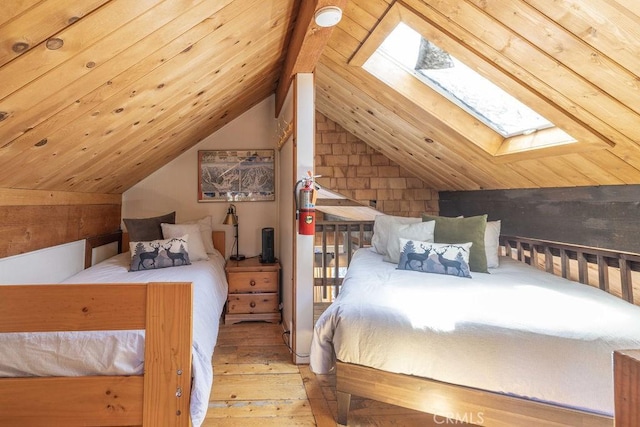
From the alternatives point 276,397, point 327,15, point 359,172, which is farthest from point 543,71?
point 276,397

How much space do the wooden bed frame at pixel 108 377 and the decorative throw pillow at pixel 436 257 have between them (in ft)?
5.05

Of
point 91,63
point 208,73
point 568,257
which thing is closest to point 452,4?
point 208,73

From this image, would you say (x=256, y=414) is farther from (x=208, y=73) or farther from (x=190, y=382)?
(x=208, y=73)

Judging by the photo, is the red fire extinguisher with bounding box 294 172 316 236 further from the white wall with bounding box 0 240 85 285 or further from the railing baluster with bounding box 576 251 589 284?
the railing baluster with bounding box 576 251 589 284

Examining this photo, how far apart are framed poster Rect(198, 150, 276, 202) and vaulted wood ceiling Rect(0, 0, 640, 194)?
0.77m

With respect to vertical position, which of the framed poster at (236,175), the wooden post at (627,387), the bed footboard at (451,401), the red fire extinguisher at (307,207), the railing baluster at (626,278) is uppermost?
the framed poster at (236,175)

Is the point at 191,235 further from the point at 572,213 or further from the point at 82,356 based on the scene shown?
the point at 572,213

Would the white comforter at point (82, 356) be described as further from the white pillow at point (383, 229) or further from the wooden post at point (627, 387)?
the white pillow at point (383, 229)

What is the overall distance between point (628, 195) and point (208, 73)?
2722 mm

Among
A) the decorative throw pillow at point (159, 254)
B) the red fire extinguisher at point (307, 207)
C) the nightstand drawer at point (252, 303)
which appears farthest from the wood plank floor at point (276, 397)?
the red fire extinguisher at point (307, 207)

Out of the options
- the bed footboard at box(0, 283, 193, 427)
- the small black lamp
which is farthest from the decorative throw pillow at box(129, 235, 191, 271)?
the bed footboard at box(0, 283, 193, 427)

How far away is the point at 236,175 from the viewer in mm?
3344

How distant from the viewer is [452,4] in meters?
1.43

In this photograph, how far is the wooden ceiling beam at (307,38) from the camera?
144 centimetres
